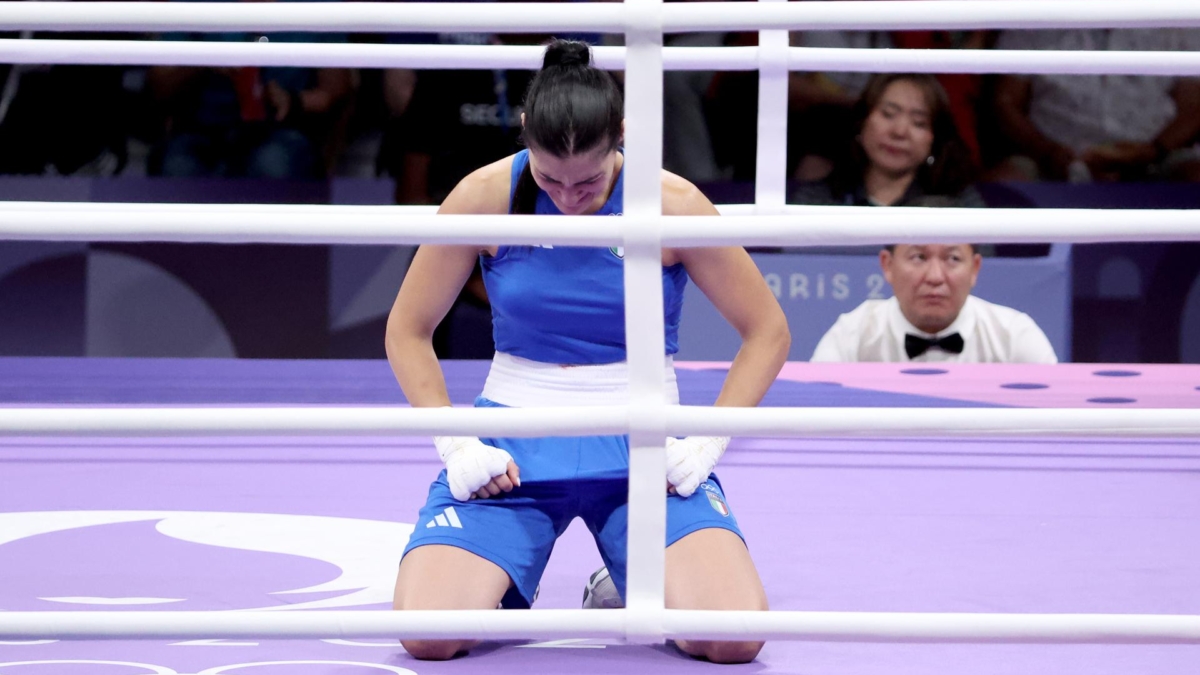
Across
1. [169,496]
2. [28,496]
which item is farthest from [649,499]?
[28,496]

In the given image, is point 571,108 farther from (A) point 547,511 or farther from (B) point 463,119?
(B) point 463,119

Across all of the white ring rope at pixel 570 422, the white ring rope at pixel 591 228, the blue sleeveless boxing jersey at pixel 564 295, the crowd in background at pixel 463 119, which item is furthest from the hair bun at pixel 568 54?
the crowd in background at pixel 463 119

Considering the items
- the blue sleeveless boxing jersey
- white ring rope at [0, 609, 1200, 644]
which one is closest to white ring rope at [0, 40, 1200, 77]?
the blue sleeveless boxing jersey

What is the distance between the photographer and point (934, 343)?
123 inches

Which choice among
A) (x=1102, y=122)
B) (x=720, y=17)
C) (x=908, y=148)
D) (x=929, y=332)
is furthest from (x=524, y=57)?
(x=1102, y=122)

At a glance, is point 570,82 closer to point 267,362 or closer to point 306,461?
point 306,461

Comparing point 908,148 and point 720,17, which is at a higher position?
point 908,148

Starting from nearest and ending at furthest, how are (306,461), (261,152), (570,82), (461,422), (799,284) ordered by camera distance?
(461,422) → (570,82) → (306,461) → (799,284) → (261,152)

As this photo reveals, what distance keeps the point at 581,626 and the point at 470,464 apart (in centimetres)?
40

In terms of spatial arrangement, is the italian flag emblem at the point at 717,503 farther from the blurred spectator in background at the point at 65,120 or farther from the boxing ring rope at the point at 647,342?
the blurred spectator in background at the point at 65,120

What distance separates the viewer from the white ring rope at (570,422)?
112cm

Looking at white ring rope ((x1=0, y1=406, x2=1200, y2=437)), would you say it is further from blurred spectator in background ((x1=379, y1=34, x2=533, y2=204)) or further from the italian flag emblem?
blurred spectator in background ((x1=379, y1=34, x2=533, y2=204))

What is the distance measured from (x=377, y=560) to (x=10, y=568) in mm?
457

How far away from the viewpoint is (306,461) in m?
2.30
